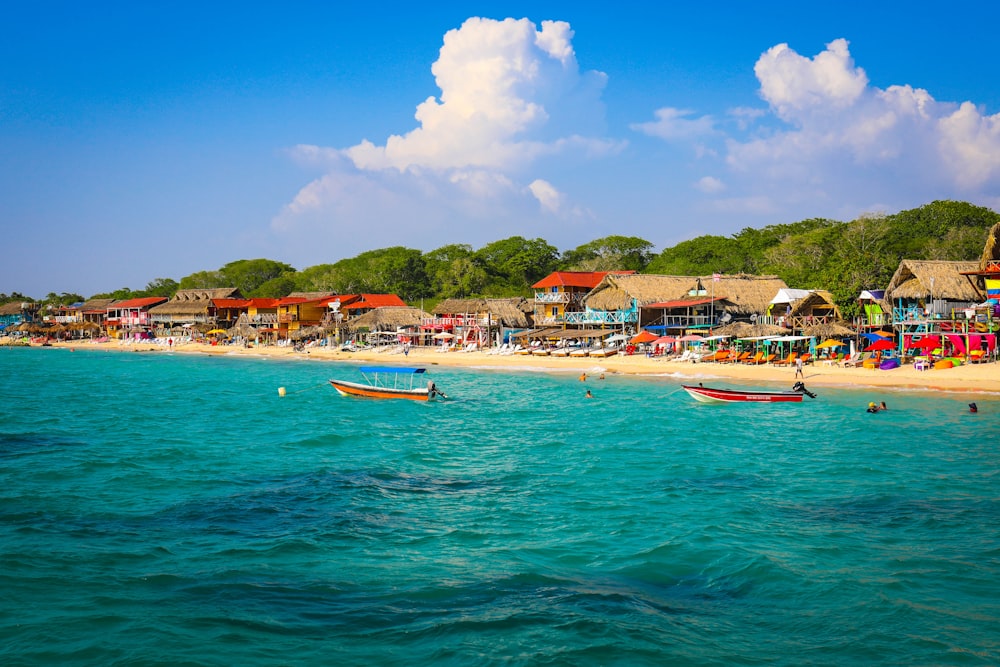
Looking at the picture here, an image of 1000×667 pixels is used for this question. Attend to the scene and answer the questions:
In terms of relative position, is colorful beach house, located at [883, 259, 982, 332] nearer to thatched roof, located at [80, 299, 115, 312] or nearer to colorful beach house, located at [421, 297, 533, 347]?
colorful beach house, located at [421, 297, 533, 347]

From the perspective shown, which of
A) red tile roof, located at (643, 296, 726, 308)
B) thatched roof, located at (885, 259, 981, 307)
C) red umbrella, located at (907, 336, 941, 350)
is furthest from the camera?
red tile roof, located at (643, 296, 726, 308)

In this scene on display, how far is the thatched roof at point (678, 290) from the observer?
161 feet

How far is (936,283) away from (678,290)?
17325 mm

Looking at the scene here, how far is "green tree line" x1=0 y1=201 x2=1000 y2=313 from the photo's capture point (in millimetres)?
53188

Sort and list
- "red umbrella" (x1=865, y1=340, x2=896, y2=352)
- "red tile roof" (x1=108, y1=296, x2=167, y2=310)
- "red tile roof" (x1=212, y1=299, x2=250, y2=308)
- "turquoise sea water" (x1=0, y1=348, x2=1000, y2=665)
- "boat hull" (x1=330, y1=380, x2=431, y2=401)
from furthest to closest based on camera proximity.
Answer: "red tile roof" (x1=108, y1=296, x2=167, y2=310)
"red tile roof" (x1=212, y1=299, x2=250, y2=308)
"red umbrella" (x1=865, y1=340, x2=896, y2=352)
"boat hull" (x1=330, y1=380, x2=431, y2=401)
"turquoise sea water" (x1=0, y1=348, x2=1000, y2=665)

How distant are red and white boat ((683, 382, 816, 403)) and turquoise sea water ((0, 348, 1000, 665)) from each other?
3710 millimetres

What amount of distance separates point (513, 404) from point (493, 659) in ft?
71.3

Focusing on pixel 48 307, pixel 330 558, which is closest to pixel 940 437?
pixel 330 558

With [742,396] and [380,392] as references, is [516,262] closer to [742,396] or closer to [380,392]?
[380,392]

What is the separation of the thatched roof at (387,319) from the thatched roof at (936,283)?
119 feet

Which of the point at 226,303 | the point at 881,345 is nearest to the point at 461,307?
the point at 881,345

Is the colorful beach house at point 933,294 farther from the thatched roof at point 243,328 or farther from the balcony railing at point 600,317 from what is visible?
the thatched roof at point 243,328

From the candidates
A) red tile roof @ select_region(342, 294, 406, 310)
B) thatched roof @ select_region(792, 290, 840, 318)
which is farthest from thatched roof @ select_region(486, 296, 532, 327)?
thatched roof @ select_region(792, 290, 840, 318)

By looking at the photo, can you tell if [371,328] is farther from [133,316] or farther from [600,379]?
[133,316]
